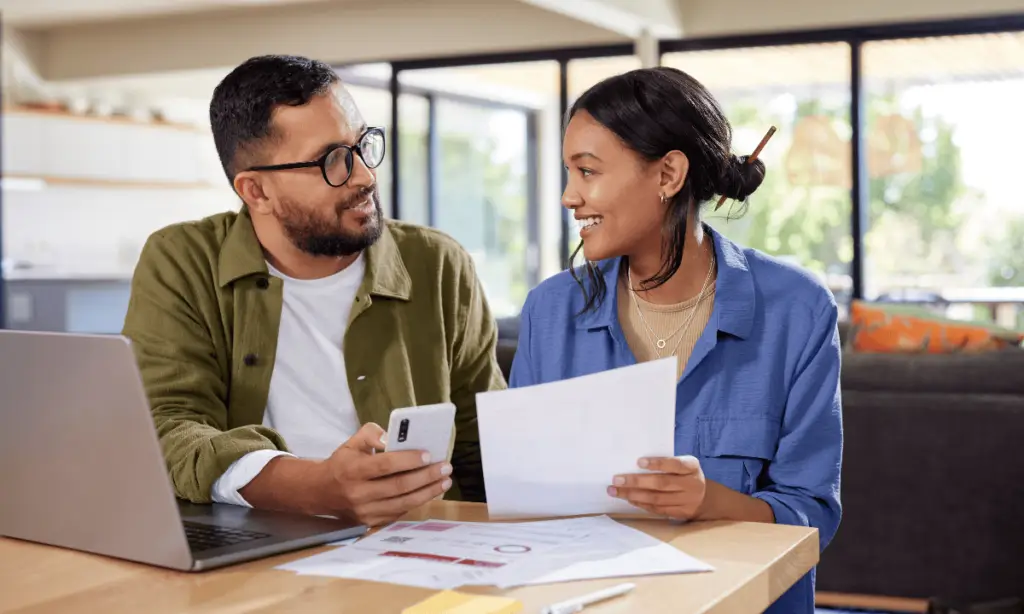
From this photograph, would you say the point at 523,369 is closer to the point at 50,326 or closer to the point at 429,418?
the point at 429,418

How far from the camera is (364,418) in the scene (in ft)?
6.32

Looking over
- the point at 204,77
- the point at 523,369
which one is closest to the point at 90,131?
the point at 204,77

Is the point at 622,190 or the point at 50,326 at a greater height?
the point at 622,190

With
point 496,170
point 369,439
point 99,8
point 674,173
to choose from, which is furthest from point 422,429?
point 496,170

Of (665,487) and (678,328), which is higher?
(678,328)

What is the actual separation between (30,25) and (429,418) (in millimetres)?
9271

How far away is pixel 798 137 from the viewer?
25.7 feet

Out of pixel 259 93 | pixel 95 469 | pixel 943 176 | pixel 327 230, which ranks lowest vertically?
pixel 95 469

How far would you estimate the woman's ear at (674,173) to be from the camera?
1745mm

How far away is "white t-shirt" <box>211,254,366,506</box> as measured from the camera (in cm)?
192

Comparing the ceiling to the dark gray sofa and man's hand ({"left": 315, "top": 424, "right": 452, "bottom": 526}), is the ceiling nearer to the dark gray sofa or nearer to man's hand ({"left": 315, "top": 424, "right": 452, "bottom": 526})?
the dark gray sofa

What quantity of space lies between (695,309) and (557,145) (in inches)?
341

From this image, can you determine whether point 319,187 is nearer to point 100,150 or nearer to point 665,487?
point 665,487

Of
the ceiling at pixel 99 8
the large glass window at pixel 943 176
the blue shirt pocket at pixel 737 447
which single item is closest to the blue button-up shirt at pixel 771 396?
the blue shirt pocket at pixel 737 447
